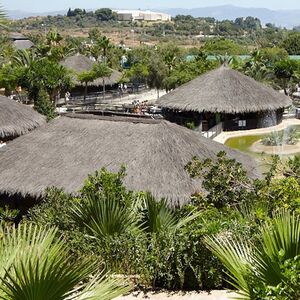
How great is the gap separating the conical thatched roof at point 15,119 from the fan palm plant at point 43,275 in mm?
19164

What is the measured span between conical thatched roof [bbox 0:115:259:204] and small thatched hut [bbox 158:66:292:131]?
48.0 feet

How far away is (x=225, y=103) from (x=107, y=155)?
1810 cm

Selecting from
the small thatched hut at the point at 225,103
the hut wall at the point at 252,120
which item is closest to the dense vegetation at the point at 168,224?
the small thatched hut at the point at 225,103

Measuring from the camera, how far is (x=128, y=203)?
9438mm

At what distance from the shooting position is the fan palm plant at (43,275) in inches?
178

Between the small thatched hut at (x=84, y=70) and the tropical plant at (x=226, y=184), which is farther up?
the tropical plant at (x=226, y=184)

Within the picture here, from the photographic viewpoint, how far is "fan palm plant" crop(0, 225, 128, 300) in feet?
14.8

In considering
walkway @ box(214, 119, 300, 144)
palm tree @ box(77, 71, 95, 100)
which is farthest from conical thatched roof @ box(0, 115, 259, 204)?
palm tree @ box(77, 71, 95, 100)

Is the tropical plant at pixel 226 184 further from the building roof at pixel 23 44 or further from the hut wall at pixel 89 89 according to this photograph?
the building roof at pixel 23 44

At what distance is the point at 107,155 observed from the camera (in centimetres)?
1619

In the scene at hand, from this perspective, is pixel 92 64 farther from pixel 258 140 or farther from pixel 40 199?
pixel 40 199

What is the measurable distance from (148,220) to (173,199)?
14.9 feet

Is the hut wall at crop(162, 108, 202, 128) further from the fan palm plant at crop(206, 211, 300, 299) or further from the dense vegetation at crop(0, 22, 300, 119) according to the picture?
the fan palm plant at crop(206, 211, 300, 299)

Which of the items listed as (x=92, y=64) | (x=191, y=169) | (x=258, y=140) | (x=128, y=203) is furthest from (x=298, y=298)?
(x=92, y=64)
